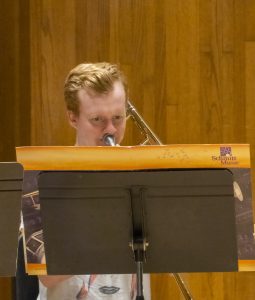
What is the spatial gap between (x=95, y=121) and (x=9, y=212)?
2.21 feet

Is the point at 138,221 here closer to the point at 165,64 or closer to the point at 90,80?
the point at 90,80

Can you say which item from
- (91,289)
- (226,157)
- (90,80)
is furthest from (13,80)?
(226,157)

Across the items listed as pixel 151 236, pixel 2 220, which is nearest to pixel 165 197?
pixel 151 236

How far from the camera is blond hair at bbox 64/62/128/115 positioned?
93.0 inches

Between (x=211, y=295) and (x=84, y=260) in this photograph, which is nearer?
(x=84, y=260)

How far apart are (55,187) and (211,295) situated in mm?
2041

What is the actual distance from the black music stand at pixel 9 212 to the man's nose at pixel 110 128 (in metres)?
0.63

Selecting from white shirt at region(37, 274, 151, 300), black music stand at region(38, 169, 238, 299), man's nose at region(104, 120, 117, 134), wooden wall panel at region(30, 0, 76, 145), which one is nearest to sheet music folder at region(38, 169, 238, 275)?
black music stand at region(38, 169, 238, 299)

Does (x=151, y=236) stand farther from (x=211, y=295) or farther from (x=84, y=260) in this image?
(x=211, y=295)

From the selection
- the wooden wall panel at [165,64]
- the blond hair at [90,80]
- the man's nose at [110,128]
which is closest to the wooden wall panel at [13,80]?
the wooden wall panel at [165,64]

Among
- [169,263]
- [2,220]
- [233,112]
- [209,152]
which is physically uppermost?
[233,112]

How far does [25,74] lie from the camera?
3.66m

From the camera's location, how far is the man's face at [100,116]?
2328 mm

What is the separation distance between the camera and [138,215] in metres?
1.84
